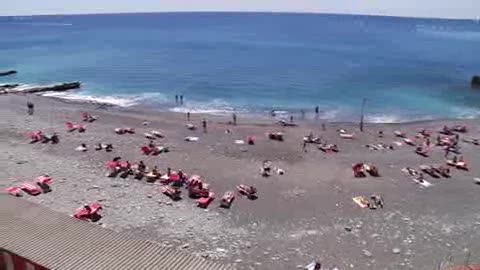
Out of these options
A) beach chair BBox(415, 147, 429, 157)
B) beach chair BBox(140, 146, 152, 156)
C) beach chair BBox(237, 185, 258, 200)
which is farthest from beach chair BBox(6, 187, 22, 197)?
beach chair BBox(415, 147, 429, 157)

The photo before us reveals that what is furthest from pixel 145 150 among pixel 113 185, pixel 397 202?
pixel 397 202

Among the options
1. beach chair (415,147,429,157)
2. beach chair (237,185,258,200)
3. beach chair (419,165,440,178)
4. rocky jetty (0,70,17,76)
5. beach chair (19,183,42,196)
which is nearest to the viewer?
beach chair (19,183,42,196)

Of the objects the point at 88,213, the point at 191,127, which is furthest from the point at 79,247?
the point at 191,127

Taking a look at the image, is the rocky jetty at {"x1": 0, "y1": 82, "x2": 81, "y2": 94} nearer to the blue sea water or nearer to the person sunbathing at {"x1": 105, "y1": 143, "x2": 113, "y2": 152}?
the blue sea water

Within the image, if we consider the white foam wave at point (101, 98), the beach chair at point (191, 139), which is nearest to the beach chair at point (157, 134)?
the beach chair at point (191, 139)

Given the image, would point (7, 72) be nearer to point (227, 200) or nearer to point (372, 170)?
point (227, 200)

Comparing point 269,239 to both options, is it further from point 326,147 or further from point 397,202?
point 326,147
